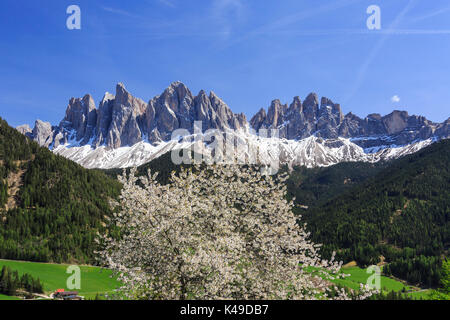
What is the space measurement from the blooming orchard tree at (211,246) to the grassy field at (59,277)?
249ft

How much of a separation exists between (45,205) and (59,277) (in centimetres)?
7511

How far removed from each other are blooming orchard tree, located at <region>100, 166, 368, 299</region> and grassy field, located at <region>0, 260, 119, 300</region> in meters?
75.8

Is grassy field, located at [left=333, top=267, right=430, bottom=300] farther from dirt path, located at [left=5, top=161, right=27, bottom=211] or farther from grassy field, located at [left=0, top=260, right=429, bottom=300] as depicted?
dirt path, located at [left=5, top=161, right=27, bottom=211]

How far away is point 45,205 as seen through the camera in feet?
524

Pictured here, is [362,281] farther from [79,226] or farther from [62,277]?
[79,226]

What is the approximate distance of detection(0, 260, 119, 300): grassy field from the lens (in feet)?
287

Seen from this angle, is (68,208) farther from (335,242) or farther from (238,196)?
(238,196)

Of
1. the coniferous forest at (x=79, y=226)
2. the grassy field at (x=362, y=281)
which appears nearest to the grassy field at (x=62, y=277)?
the grassy field at (x=362, y=281)

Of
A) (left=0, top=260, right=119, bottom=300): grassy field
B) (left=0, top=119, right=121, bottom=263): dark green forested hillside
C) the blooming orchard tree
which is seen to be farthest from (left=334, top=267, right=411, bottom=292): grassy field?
the blooming orchard tree

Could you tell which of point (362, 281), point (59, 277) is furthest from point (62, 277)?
point (362, 281)

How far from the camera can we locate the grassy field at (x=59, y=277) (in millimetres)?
87500

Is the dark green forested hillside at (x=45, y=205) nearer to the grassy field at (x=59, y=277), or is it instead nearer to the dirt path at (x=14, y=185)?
the dirt path at (x=14, y=185)
